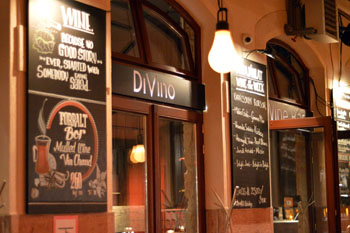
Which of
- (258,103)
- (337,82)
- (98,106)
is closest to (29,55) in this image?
(98,106)

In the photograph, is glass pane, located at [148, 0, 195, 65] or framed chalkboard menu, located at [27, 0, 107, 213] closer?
framed chalkboard menu, located at [27, 0, 107, 213]

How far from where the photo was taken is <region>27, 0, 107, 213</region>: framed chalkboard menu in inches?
183

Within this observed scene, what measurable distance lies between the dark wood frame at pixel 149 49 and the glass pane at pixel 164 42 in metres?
0.05

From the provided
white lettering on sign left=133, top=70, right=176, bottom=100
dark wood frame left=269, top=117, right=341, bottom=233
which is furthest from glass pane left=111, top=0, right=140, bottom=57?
dark wood frame left=269, top=117, right=341, bottom=233

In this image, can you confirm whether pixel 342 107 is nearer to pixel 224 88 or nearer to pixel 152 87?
pixel 224 88

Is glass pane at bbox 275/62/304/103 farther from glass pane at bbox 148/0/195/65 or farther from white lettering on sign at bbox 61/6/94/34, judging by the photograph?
white lettering on sign at bbox 61/6/94/34

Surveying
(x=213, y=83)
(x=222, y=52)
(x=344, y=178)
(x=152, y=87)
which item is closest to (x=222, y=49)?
(x=222, y=52)

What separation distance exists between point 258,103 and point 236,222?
1435 mm

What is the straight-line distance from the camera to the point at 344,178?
9.56 m

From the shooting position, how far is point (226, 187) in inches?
272

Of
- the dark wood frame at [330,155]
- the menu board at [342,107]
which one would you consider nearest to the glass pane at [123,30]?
the dark wood frame at [330,155]

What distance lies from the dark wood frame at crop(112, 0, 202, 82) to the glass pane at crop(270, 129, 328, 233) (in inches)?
81.2

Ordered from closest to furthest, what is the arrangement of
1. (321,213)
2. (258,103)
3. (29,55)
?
(29,55), (258,103), (321,213)

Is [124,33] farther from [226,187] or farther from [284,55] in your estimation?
[284,55]
